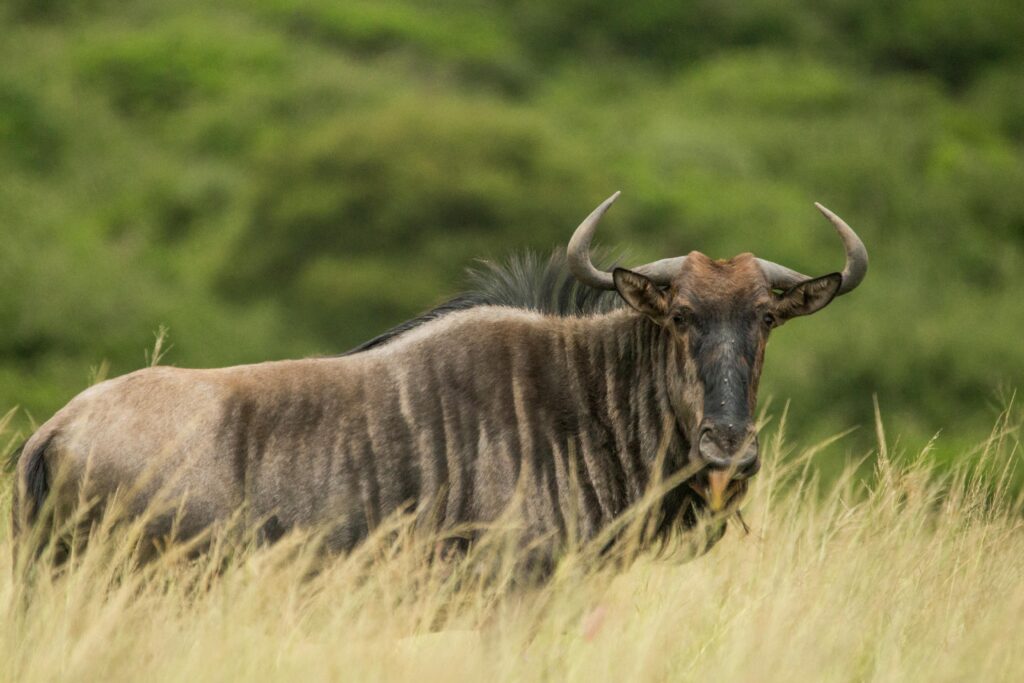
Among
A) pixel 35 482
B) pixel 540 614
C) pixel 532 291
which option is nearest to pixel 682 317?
pixel 532 291

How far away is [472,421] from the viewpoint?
5.23 meters

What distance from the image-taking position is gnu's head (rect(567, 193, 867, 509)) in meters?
4.89

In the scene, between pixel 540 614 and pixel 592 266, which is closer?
pixel 540 614

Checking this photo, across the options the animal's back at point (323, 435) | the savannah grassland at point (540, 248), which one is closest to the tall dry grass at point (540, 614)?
the savannah grassland at point (540, 248)

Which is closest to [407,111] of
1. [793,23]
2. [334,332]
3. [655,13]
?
[334,332]

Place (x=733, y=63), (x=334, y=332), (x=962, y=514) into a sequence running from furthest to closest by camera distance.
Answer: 1. (x=733, y=63)
2. (x=334, y=332)
3. (x=962, y=514)

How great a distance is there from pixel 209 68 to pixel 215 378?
3703 centimetres

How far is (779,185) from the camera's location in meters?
38.8

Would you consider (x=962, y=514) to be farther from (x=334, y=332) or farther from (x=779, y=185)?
(x=779, y=185)

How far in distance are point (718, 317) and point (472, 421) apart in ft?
2.99

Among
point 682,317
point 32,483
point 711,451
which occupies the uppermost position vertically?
point 682,317

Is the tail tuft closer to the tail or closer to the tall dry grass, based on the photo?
the tail

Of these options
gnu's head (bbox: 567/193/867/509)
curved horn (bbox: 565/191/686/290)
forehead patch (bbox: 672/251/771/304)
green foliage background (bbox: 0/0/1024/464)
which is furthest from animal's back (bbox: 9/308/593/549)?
green foliage background (bbox: 0/0/1024/464)

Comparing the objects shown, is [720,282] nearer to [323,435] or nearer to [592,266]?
[592,266]
